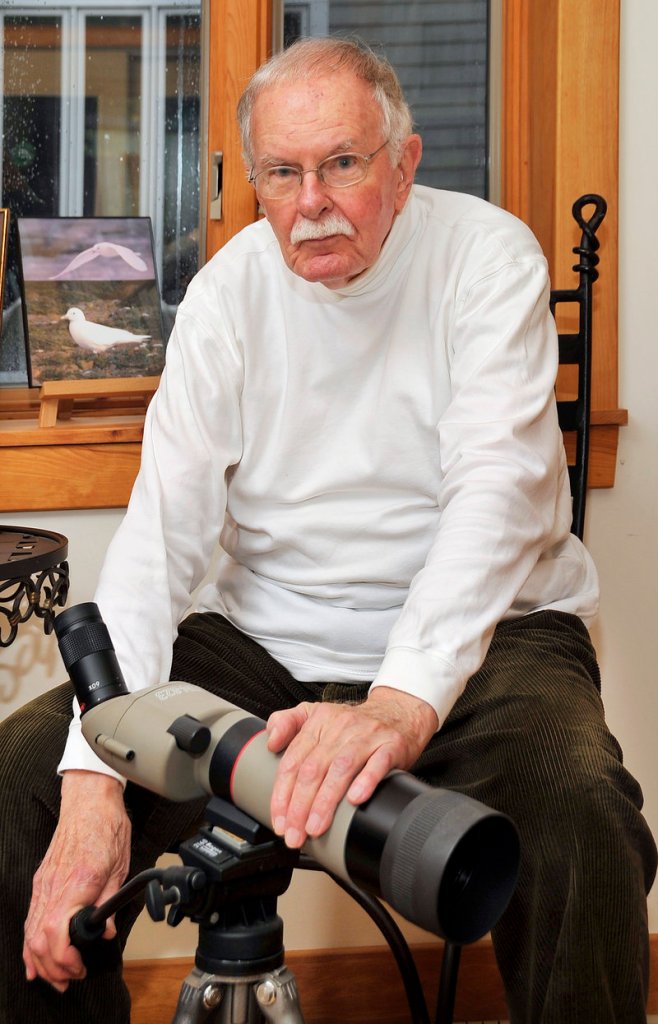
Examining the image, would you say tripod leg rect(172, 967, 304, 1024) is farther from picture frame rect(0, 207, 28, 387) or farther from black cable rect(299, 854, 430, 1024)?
picture frame rect(0, 207, 28, 387)

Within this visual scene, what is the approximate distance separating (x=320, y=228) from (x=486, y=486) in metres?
0.35

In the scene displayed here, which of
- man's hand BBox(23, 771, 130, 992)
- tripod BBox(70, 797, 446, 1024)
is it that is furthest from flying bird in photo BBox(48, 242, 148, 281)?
tripod BBox(70, 797, 446, 1024)

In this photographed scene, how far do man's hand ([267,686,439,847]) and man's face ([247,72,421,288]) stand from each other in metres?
0.58

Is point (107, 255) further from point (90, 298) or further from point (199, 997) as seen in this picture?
point (199, 997)

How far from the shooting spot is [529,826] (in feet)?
3.49

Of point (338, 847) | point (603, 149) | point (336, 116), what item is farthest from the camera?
point (603, 149)

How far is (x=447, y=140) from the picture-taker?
2102mm

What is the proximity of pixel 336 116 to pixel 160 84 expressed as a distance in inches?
37.5

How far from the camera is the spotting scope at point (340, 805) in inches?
27.5

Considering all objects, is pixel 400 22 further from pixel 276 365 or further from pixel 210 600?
pixel 210 600

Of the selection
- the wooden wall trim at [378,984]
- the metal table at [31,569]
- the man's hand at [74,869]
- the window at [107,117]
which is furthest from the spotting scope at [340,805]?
the window at [107,117]

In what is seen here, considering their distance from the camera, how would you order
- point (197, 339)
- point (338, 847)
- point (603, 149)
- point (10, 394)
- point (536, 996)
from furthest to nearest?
point (10, 394) → point (603, 149) → point (197, 339) → point (536, 996) → point (338, 847)

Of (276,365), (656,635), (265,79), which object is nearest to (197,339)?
(276,365)

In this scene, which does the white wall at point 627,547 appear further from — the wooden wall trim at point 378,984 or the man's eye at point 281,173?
the man's eye at point 281,173
